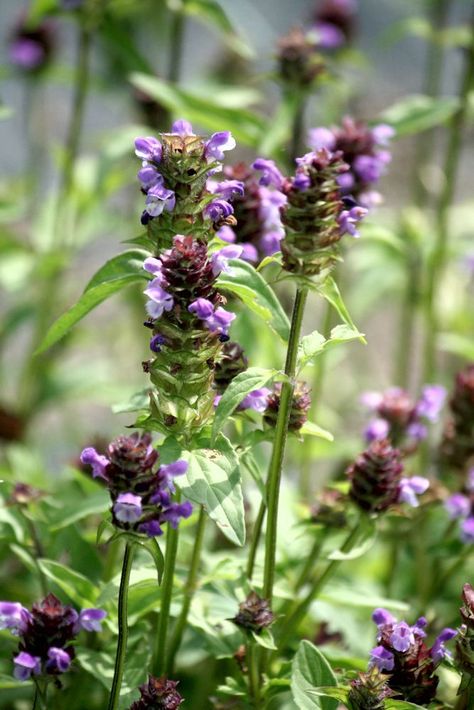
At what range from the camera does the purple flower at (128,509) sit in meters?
1.15

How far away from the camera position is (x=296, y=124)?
8.45 ft

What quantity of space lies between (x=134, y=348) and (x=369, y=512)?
211 cm

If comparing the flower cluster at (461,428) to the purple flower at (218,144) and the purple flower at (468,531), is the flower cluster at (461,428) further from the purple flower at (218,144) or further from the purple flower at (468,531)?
the purple flower at (218,144)

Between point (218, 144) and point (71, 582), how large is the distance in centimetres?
63

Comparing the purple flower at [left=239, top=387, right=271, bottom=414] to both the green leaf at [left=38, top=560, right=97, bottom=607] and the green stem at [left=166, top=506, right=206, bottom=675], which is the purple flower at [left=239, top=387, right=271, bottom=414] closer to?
the green stem at [left=166, top=506, right=206, bottom=675]

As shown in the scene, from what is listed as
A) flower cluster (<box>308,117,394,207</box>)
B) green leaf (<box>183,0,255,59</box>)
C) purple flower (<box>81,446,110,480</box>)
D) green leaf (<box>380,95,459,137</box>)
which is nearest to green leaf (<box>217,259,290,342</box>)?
purple flower (<box>81,446,110,480</box>)

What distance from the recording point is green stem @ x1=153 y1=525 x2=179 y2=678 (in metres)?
1.36

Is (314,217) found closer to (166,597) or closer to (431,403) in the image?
(166,597)

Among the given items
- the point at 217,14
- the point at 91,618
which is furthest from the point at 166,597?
the point at 217,14

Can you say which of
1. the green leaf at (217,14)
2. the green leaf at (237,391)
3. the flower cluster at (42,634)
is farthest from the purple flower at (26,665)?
the green leaf at (217,14)

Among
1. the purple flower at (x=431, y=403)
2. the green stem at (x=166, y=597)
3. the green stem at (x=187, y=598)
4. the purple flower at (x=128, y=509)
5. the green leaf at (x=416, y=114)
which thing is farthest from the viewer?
the green leaf at (x=416, y=114)

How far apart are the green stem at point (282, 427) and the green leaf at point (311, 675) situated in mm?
121

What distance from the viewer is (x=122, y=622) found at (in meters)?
1.23

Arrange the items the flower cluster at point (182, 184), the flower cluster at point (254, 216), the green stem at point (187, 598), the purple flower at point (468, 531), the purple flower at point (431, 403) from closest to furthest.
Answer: the flower cluster at point (182, 184) < the green stem at point (187, 598) < the flower cluster at point (254, 216) < the purple flower at point (468, 531) < the purple flower at point (431, 403)
